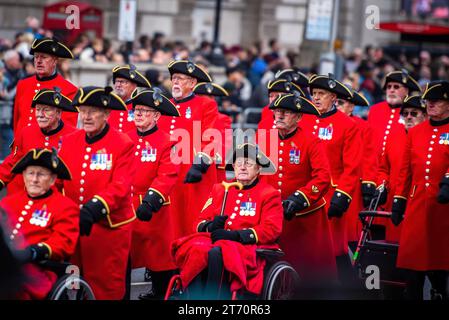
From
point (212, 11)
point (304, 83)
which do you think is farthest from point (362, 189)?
point (212, 11)

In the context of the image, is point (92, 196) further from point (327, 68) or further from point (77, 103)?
point (327, 68)

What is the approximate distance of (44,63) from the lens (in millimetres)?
12500

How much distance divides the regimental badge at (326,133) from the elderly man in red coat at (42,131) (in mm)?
2739

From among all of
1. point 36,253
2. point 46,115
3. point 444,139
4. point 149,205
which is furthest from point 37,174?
point 444,139

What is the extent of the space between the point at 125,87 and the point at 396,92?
3258 mm

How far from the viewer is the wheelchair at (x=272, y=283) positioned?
10156 mm

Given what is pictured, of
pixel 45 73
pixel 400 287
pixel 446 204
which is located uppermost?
pixel 45 73

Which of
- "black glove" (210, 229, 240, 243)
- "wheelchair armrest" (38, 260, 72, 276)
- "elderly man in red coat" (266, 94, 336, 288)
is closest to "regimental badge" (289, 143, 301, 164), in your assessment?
"elderly man in red coat" (266, 94, 336, 288)

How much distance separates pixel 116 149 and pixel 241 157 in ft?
3.67

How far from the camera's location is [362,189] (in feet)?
44.3

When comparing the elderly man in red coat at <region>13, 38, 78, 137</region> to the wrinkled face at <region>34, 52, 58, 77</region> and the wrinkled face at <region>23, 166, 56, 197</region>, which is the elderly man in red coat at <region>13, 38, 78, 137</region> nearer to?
the wrinkled face at <region>34, 52, 58, 77</region>

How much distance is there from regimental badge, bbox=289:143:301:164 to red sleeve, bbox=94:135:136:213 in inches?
72.3

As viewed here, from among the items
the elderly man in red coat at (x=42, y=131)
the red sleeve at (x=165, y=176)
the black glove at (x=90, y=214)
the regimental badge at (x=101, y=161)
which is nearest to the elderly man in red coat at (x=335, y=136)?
the red sleeve at (x=165, y=176)

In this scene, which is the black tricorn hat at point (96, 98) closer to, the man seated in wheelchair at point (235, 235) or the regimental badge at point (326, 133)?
the man seated in wheelchair at point (235, 235)
